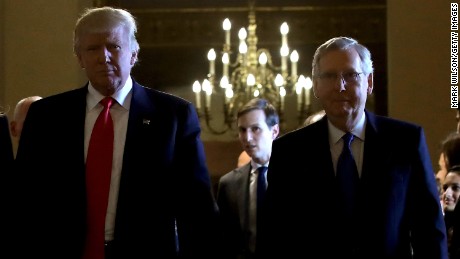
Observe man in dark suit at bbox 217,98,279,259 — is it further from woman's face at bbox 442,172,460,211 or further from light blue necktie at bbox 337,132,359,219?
light blue necktie at bbox 337,132,359,219

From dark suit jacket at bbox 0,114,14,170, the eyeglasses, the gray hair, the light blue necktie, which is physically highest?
the gray hair

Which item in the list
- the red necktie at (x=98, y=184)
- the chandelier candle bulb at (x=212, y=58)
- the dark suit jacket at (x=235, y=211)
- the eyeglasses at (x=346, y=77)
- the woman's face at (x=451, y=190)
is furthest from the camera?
the chandelier candle bulb at (x=212, y=58)

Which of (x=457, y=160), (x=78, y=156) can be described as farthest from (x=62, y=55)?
(x=78, y=156)

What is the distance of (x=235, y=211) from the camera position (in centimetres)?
491

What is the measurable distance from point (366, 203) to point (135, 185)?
0.84 meters

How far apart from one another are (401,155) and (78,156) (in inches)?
46.5

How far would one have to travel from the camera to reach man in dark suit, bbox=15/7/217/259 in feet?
11.8

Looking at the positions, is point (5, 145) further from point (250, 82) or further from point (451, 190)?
point (250, 82)

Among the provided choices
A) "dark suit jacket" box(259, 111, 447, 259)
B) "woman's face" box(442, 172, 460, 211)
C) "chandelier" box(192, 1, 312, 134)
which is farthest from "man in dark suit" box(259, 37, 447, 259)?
"chandelier" box(192, 1, 312, 134)

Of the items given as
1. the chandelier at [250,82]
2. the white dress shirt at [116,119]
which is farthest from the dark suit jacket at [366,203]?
the chandelier at [250,82]

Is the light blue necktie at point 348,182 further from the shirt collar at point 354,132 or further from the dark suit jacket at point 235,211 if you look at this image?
the dark suit jacket at point 235,211

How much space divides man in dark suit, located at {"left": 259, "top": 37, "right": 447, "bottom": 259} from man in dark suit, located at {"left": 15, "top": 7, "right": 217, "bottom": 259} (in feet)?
0.94

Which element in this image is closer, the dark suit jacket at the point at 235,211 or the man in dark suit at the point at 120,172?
the man in dark suit at the point at 120,172

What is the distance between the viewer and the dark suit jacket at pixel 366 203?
3627 millimetres
